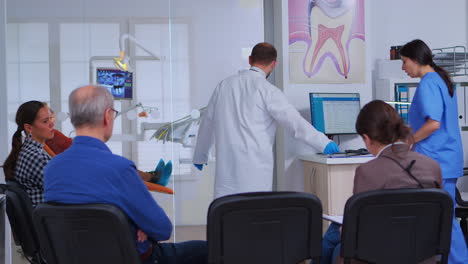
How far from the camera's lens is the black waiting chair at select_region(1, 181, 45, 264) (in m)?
2.42

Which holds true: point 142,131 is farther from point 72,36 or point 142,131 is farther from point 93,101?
point 93,101

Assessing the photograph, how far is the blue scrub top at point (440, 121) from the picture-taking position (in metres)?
2.88

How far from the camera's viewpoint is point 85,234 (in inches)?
68.6

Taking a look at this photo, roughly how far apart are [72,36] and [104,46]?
238 mm

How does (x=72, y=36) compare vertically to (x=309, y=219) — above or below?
above

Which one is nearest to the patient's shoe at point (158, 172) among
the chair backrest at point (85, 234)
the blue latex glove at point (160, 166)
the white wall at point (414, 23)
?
the blue latex glove at point (160, 166)

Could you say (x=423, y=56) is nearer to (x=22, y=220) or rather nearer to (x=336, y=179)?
(x=336, y=179)

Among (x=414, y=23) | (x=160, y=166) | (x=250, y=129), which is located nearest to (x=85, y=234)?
A: (x=250, y=129)

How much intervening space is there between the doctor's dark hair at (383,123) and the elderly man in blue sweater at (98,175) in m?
0.82

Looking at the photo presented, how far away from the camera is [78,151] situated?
1847mm

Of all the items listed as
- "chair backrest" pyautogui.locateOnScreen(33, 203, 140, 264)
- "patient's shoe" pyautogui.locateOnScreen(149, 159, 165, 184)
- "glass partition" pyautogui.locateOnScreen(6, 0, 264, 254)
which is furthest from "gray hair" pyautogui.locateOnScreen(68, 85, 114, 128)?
"patient's shoe" pyautogui.locateOnScreen(149, 159, 165, 184)

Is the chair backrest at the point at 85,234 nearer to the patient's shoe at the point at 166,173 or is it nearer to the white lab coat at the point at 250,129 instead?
the white lab coat at the point at 250,129

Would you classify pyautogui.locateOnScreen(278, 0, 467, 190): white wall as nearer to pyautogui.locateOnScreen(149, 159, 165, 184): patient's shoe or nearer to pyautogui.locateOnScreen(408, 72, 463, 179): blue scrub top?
pyautogui.locateOnScreen(408, 72, 463, 179): blue scrub top

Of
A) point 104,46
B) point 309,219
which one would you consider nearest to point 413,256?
point 309,219
